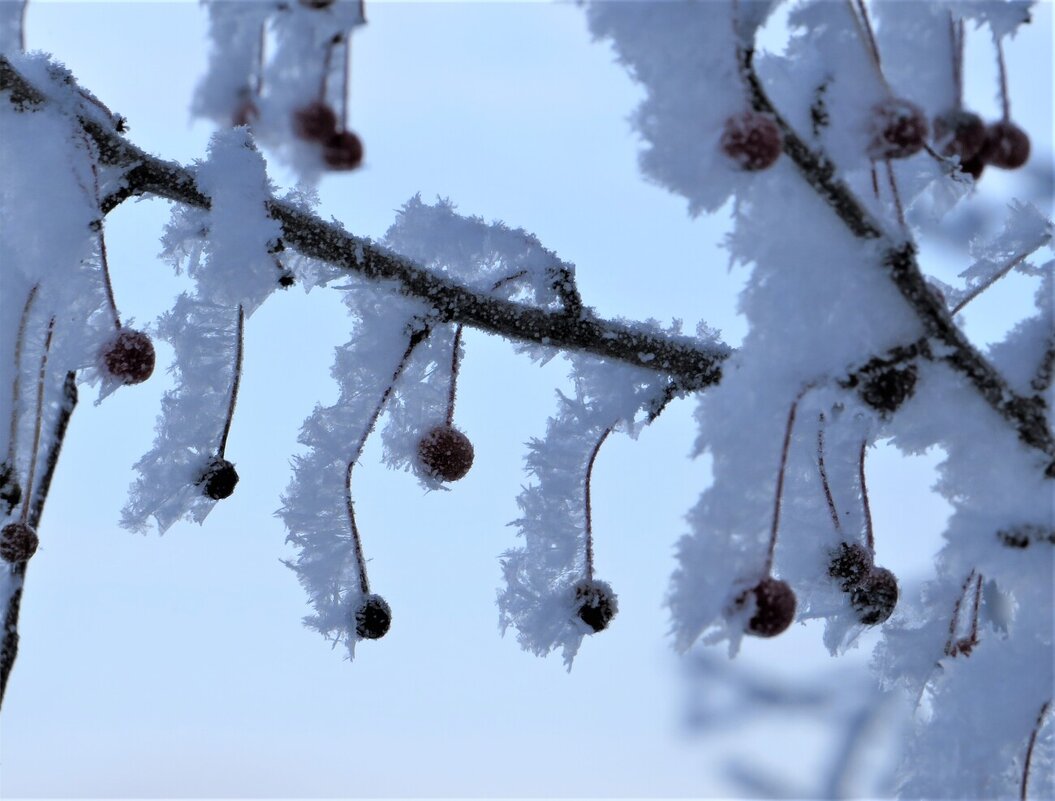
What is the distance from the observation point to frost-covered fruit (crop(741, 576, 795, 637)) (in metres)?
0.84

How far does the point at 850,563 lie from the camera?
Result: 1.26 m

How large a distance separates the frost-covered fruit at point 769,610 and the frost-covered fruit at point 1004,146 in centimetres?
42

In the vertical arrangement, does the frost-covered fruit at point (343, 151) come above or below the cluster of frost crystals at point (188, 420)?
below

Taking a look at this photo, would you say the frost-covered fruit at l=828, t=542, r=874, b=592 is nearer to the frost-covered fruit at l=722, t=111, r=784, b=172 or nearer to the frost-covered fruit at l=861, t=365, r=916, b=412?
the frost-covered fruit at l=861, t=365, r=916, b=412

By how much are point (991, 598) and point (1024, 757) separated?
36.0 inches

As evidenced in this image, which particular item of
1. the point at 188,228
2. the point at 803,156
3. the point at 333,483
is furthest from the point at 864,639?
the point at 188,228

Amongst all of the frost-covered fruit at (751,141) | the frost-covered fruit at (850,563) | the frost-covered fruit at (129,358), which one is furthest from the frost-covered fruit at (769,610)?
the frost-covered fruit at (129,358)

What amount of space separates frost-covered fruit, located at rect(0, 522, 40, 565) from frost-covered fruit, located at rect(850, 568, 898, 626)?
94 cm

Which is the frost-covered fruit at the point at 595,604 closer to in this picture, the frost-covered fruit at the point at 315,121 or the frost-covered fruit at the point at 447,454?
the frost-covered fruit at the point at 447,454

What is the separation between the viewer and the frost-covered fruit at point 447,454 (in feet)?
4.47

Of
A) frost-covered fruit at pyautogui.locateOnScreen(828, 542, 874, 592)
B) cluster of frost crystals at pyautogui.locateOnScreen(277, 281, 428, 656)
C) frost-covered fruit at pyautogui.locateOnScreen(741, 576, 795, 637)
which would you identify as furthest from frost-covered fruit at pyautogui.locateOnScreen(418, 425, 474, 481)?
frost-covered fruit at pyautogui.locateOnScreen(741, 576, 795, 637)

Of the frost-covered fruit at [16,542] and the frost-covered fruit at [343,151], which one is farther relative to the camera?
the frost-covered fruit at [16,542]

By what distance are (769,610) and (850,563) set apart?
1.53 ft

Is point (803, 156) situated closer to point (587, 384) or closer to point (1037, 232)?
point (1037, 232)
